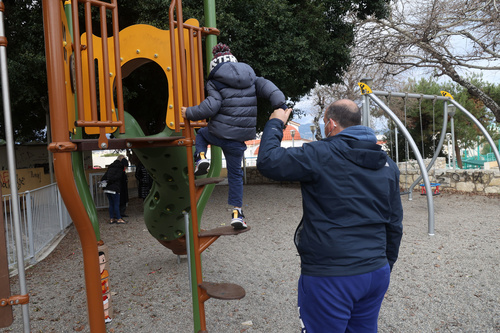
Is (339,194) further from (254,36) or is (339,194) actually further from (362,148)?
(254,36)

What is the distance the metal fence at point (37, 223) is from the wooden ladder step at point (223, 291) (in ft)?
12.5

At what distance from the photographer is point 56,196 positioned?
8.17m

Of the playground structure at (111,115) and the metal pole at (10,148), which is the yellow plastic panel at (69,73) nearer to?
the playground structure at (111,115)

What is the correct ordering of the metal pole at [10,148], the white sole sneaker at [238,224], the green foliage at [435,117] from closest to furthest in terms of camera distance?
the metal pole at [10,148] → the white sole sneaker at [238,224] → the green foliage at [435,117]

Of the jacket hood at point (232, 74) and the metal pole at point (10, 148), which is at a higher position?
the jacket hood at point (232, 74)

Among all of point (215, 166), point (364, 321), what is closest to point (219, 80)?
point (215, 166)

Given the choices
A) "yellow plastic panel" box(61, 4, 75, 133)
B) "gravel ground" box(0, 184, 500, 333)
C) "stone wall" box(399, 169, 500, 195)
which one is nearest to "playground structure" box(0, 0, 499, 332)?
"yellow plastic panel" box(61, 4, 75, 133)

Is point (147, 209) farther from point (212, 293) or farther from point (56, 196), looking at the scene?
point (56, 196)

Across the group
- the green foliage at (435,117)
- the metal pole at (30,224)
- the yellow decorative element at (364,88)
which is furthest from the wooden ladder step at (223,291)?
the green foliage at (435,117)

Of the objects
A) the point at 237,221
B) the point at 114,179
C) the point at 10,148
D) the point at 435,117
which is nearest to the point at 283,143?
the point at 435,117

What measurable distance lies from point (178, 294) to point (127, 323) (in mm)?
812

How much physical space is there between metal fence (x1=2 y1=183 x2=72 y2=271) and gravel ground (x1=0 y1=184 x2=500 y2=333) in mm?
296

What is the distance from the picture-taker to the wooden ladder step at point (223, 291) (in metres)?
2.60

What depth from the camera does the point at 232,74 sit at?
9.11 feet
